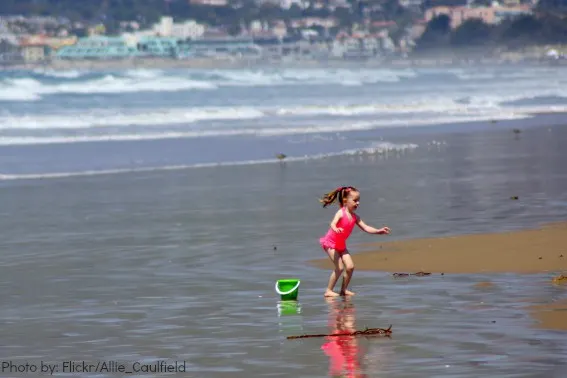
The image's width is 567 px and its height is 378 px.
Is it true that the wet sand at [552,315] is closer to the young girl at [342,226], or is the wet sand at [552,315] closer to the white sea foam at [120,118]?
the young girl at [342,226]

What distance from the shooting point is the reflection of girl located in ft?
25.2

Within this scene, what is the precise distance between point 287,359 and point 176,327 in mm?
1299

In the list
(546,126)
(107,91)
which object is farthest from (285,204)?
(107,91)

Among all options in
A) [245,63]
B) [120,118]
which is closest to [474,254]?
[120,118]

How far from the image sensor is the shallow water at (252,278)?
26.9 feet

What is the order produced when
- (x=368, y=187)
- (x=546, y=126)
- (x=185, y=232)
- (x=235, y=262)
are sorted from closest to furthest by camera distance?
(x=235, y=262) < (x=185, y=232) < (x=368, y=187) < (x=546, y=126)

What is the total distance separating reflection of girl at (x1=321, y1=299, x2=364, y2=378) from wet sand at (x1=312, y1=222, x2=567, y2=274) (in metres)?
1.77

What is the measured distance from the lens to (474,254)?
1210 centimetres

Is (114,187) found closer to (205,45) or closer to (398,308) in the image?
(398,308)

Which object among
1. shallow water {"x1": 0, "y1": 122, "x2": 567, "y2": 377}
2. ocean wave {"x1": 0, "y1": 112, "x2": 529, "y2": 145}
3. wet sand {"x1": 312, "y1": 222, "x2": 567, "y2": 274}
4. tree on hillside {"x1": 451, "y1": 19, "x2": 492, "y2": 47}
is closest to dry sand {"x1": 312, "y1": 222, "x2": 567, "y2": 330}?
wet sand {"x1": 312, "y1": 222, "x2": 567, "y2": 274}

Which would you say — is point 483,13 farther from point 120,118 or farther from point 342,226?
point 342,226

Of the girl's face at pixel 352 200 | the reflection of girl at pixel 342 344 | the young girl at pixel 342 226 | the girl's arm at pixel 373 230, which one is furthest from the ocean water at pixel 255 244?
the girl's face at pixel 352 200

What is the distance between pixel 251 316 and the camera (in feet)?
31.2

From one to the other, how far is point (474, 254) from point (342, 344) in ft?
12.9
